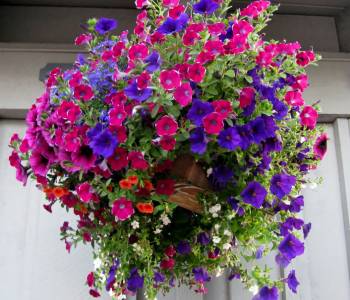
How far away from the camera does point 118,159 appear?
1.41m

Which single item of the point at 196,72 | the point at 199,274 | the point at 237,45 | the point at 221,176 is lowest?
the point at 199,274

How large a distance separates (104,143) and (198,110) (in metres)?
0.26

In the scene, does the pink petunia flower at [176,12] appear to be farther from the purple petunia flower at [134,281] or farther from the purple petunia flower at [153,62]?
the purple petunia flower at [134,281]

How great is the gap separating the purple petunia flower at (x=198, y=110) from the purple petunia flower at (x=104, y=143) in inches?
8.1

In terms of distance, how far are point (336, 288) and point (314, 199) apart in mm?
384

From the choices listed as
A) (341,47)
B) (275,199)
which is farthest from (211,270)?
(341,47)

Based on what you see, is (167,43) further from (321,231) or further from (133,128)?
(321,231)

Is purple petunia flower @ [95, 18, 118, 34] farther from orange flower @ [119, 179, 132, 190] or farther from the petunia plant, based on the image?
orange flower @ [119, 179, 132, 190]

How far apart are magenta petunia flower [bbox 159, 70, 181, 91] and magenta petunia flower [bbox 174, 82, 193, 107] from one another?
0.05 ft

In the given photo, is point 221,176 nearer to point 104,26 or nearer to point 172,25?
point 172,25

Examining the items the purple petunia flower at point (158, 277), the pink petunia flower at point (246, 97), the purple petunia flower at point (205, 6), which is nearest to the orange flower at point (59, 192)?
the purple petunia flower at point (158, 277)

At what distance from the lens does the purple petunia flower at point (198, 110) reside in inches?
54.1

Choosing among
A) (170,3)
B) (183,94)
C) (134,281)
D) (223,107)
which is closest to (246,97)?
(223,107)

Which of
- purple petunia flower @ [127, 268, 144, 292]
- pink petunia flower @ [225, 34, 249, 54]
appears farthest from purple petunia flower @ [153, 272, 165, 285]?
pink petunia flower @ [225, 34, 249, 54]
